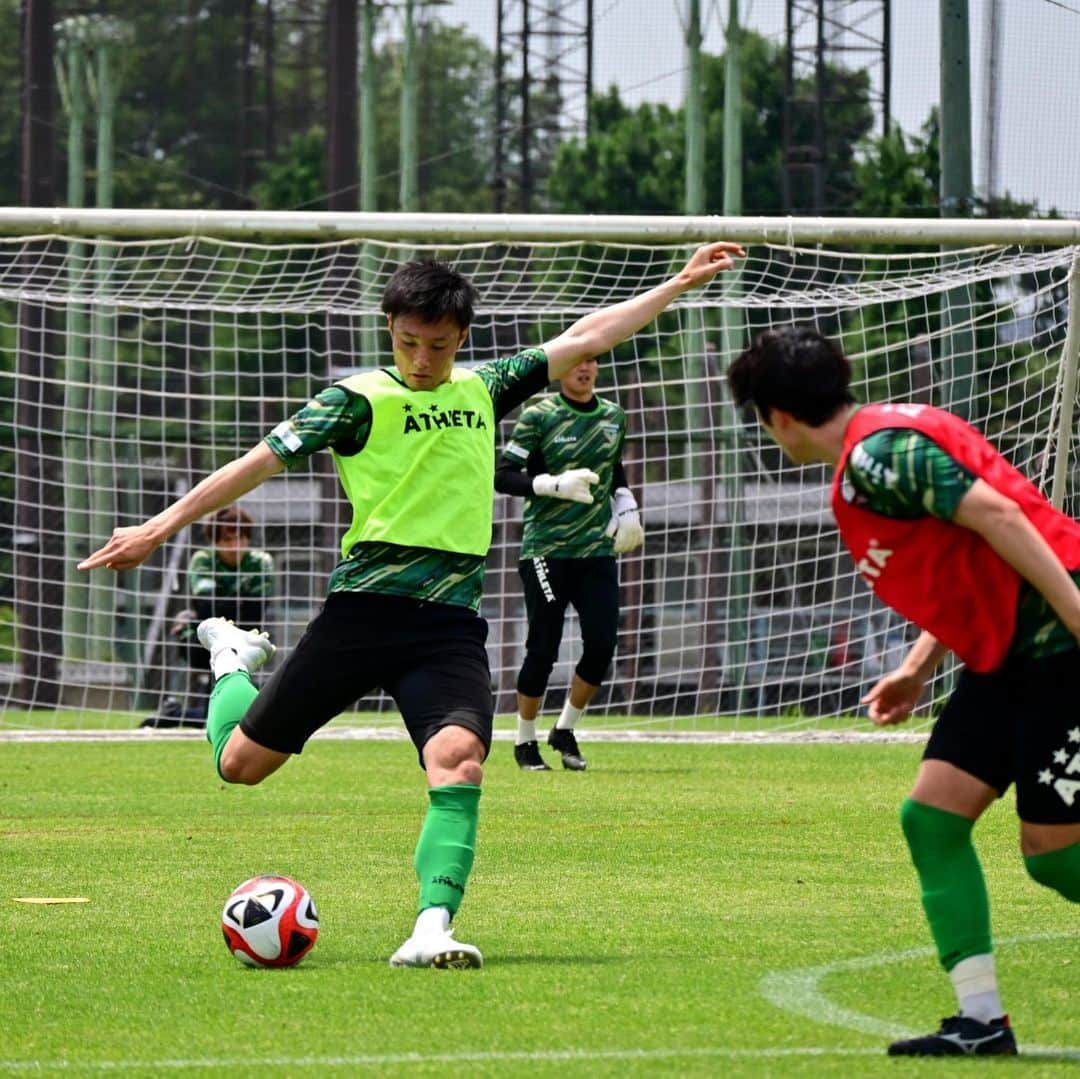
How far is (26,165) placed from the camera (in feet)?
70.9

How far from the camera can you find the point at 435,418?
233 inches

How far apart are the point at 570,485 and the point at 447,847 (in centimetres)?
493

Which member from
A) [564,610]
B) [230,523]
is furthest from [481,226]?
[230,523]

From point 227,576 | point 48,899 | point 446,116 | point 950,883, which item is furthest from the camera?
point 446,116

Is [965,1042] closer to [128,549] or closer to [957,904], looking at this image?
[957,904]

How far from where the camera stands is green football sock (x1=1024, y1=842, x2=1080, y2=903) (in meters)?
4.47

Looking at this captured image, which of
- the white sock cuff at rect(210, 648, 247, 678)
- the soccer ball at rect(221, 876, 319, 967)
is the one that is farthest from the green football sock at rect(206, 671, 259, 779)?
the soccer ball at rect(221, 876, 319, 967)

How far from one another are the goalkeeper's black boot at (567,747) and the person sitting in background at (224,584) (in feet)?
13.1

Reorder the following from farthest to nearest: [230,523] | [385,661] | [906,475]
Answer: [230,523]
[385,661]
[906,475]

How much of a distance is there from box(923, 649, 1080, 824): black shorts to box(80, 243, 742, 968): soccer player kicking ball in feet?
5.39

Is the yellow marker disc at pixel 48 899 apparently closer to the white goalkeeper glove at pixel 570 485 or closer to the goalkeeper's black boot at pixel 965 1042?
the goalkeeper's black boot at pixel 965 1042

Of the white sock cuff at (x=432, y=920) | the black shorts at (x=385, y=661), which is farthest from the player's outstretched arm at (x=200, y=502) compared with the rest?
the white sock cuff at (x=432, y=920)

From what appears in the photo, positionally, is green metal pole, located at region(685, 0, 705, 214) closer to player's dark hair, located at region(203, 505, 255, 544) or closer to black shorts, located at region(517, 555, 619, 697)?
player's dark hair, located at region(203, 505, 255, 544)

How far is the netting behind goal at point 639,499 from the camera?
1555 cm
